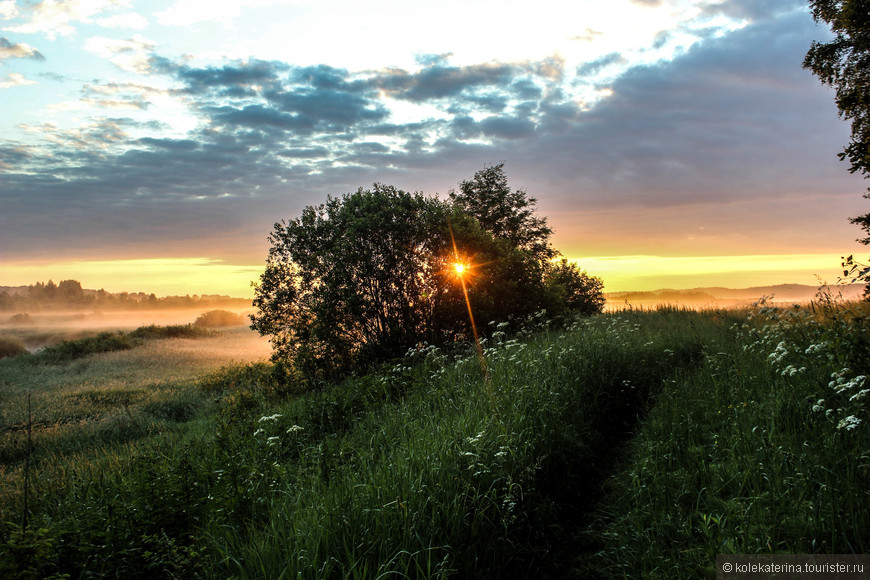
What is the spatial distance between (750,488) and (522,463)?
226 centimetres

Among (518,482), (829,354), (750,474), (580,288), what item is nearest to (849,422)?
(750,474)

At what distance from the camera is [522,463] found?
208 inches

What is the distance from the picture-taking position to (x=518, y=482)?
16.8 feet

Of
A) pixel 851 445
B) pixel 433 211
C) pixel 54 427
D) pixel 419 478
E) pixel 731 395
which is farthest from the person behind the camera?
pixel 433 211

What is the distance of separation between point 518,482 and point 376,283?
12709mm

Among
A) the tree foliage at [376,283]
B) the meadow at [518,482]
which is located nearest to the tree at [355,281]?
the tree foliage at [376,283]

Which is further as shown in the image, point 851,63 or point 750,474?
point 851,63

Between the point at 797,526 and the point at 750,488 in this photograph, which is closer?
the point at 797,526

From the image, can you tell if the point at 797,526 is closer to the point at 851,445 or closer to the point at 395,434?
the point at 851,445

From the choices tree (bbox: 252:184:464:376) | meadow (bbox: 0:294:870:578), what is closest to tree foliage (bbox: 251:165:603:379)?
tree (bbox: 252:184:464:376)

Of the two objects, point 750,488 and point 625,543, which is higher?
point 750,488

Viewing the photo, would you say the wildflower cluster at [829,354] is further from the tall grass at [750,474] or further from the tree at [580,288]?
the tree at [580,288]

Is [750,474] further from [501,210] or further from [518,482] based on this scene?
[501,210]

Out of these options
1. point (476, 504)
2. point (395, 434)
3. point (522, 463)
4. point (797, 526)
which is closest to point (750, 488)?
point (797, 526)
